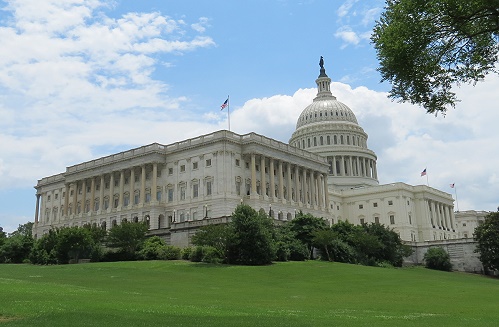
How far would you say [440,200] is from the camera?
136 m

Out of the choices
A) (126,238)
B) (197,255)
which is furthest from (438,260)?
(126,238)

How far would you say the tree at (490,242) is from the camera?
79.6 m

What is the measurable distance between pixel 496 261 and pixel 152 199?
58.8 m

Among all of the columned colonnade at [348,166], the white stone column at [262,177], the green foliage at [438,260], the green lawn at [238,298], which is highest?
the columned colonnade at [348,166]

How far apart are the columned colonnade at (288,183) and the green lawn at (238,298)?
35.7m

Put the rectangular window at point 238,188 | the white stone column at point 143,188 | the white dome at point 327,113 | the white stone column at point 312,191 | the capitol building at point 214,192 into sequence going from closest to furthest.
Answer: the capitol building at point 214,192, the rectangular window at point 238,188, the white stone column at point 143,188, the white stone column at point 312,191, the white dome at point 327,113

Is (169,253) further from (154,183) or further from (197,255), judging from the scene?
(154,183)

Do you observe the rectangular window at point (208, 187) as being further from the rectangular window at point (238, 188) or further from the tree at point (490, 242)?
the tree at point (490, 242)

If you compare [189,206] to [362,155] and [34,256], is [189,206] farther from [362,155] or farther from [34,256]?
[362,155]

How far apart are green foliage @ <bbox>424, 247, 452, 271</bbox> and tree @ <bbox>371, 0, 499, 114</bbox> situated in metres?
69.6

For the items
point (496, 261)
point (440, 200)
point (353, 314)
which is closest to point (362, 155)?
point (440, 200)

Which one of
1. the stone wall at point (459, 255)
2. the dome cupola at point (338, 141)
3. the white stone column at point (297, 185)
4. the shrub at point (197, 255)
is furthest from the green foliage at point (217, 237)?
the dome cupola at point (338, 141)

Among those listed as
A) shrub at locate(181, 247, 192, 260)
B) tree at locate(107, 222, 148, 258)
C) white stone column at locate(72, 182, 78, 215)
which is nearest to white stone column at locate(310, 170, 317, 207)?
tree at locate(107, 222, 148, 258)

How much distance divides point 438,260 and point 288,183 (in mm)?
30212
